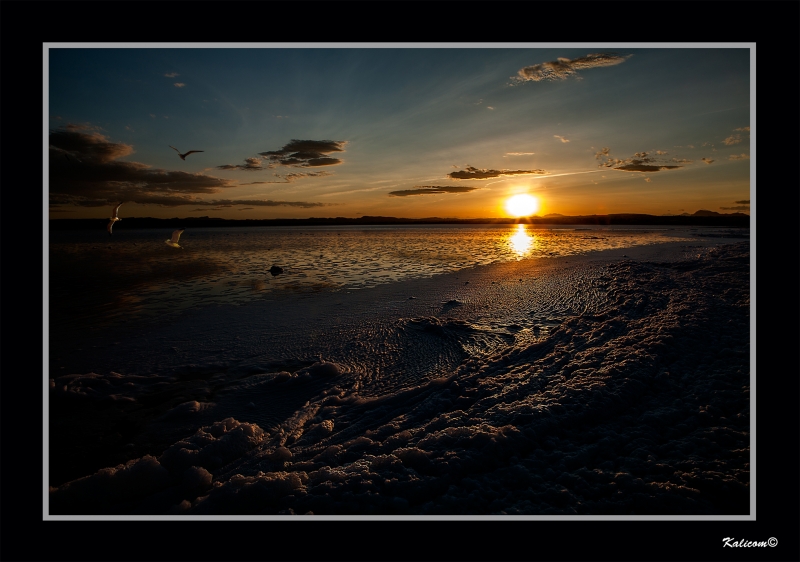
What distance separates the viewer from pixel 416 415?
4.08 meters

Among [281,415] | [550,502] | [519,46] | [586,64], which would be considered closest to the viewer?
[550,502]

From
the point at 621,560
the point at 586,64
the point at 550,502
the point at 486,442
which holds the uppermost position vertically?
the point at 586,64

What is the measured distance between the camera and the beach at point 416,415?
2906 millimetres

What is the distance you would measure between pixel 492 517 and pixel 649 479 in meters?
1.42

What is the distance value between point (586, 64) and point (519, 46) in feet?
6.08

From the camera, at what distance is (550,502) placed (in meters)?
2.77

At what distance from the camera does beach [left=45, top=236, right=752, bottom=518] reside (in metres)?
2.91

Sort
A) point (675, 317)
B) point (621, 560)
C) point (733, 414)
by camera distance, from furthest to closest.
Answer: point (675, 317) → point (733, 414) → point (621, 560)
